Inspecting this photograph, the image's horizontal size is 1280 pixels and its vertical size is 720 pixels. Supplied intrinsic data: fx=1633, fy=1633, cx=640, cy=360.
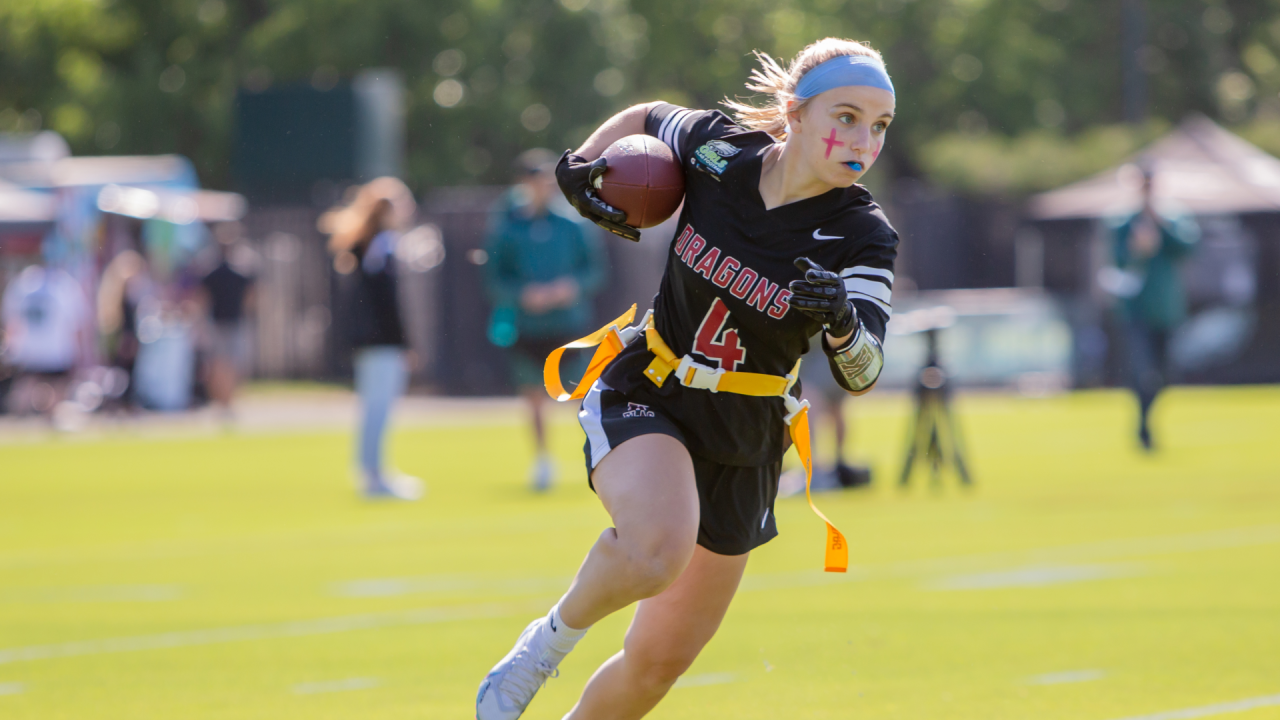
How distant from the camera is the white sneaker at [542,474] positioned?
12789 mm

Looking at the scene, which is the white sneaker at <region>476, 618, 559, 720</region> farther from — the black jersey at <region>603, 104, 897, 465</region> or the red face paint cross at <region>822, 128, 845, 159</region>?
the red face paint cross at <region>822, 128, 845, 159</region>

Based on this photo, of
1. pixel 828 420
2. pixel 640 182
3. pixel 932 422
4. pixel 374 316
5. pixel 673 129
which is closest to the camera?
pixel 640 182

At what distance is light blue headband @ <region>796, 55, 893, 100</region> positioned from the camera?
4444mm

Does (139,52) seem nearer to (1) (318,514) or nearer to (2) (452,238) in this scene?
(2) (452,238)

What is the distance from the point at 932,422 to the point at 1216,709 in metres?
7.17

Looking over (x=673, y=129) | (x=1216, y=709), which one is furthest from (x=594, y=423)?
(x=1216, y=709)

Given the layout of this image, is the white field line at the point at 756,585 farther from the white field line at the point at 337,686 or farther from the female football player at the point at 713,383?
the female football player at the point at 713,383

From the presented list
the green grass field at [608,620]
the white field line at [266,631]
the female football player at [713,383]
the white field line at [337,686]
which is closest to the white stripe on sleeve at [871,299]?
the female football player at [713,383]

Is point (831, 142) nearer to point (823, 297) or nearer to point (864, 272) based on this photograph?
point (864, 272)

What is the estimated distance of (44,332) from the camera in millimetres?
19703

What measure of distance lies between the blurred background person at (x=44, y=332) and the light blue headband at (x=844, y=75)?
1693 cm

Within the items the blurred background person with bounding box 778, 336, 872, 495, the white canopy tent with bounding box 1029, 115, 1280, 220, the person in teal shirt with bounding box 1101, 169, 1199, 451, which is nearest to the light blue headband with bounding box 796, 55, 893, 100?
the blurred background person with bounding box 778, 336, 872, 495

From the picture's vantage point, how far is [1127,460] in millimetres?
14562

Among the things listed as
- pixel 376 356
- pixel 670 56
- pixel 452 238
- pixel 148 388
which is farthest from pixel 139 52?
pixel 376 356
